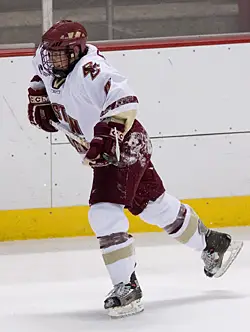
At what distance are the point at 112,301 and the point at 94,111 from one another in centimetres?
54

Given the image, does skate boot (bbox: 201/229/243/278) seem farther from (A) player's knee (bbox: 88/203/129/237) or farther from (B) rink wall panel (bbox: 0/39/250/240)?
(B) rink wall panel (bbox: 0/39/250/240)

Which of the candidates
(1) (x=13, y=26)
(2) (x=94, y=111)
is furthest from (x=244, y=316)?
(1) (x=13, y=26)

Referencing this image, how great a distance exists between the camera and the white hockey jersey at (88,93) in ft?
7.78

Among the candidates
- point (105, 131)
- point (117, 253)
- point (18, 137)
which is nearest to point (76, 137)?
point (105, 131)

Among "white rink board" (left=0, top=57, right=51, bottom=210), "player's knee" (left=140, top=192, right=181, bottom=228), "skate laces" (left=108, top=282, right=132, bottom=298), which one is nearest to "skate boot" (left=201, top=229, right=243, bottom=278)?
"player's knee" (left=140, top=192, right=181, bottom=228)

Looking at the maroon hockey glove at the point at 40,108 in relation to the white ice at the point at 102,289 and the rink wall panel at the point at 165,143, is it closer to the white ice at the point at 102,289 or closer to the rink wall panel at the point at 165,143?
the white ice at the point at 102,289

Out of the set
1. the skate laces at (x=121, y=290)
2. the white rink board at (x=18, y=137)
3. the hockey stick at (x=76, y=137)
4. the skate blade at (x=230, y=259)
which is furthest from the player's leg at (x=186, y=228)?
the white rink board at (x=18, y=137)

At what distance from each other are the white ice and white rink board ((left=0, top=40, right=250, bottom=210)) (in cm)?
25

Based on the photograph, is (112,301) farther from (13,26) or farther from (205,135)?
(13,26)

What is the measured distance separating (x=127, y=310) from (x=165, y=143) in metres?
1.58

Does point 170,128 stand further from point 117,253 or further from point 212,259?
point 117,253

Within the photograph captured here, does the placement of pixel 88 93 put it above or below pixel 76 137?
above

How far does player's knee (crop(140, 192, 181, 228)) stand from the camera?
2682 mm

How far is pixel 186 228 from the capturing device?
2.73m
